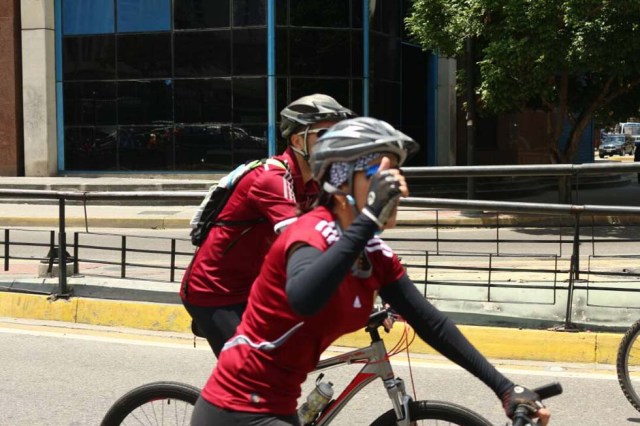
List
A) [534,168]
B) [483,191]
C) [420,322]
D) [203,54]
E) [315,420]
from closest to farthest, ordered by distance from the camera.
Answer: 1. [420,322]
2. [315,420]
3. [534,168]
4. [483,191]
5. [203,54]

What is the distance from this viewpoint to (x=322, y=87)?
26.6m

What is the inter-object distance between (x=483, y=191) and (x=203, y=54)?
29.8 ft

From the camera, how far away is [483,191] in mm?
23484

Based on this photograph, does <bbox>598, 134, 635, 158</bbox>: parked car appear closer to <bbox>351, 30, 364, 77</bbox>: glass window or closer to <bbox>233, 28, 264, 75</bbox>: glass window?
<bbox>351, 30, 364, 77</bbox>: glass window

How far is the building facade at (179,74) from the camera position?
26391mm

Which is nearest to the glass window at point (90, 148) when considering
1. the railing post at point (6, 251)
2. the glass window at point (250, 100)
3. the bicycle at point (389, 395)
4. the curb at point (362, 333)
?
the glass window at point (250, 100)

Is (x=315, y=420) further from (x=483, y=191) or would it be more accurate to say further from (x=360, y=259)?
(x=483, y=191)

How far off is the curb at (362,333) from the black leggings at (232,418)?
325 cm

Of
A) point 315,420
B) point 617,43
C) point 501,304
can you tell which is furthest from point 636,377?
point 617,43

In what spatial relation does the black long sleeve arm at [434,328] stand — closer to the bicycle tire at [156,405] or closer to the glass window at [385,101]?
the bicycle tire at [156,405]

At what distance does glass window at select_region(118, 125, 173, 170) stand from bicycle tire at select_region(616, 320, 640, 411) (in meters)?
22.5

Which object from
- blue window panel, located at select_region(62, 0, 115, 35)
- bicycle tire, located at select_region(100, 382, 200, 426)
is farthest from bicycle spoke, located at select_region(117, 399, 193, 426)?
blue window panel, located at select_region(62, 0, 115, 35)

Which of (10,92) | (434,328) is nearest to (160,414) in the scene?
(434,328)

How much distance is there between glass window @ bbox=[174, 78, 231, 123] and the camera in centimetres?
2672
